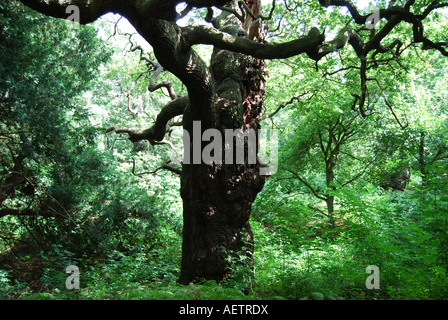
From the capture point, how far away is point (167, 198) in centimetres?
1084

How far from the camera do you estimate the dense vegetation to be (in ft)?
14.7

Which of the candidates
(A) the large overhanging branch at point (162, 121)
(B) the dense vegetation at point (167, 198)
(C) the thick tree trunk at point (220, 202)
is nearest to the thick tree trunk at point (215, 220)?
(C) the thick tree trunk at point (220, 202)

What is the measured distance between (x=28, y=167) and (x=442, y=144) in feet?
53.3

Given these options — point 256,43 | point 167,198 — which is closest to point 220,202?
point 256,43

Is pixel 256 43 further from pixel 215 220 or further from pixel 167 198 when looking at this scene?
pixel 167 198

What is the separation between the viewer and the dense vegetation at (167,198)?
14.7 feet

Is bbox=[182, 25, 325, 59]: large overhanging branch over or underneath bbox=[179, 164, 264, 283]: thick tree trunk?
over

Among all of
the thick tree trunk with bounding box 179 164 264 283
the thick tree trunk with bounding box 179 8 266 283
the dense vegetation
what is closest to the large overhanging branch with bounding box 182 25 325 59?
the thick tree trunk with bounding box 179 8 266 283

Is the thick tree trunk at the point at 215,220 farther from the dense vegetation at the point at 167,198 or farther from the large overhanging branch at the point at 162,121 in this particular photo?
the large overhanging branch at the point at 162,121

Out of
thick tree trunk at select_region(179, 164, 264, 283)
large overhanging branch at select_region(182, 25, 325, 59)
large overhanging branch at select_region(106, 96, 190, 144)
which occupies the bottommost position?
thick tree trunk at select_region(179, 164, 264, 283)

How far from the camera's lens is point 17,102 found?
6.55 meters

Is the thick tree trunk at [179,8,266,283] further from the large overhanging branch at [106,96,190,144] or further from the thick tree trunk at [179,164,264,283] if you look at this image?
the large overhanging branch at [106,96,190,144]
